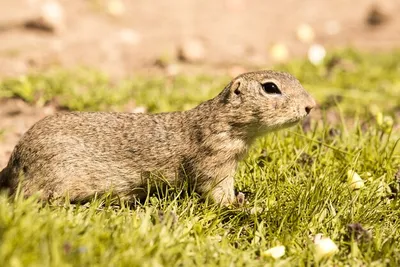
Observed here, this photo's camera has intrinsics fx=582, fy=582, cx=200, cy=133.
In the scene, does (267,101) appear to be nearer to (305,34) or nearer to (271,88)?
(271,88)

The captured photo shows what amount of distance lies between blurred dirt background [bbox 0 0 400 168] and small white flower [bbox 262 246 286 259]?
3729mm

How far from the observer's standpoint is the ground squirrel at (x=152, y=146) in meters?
4.41

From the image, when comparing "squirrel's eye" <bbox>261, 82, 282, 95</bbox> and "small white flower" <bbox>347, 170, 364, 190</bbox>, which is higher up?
"squirrel's eye" <bbox>261, 82, 282, 95</bbox>

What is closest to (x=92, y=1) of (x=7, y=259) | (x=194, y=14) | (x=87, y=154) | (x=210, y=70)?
(x=194, y=14)

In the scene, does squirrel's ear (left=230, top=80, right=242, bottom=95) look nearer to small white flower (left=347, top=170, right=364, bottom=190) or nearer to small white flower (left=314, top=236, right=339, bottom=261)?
small white flower (left=347, top=170, right=364, bottom=190)

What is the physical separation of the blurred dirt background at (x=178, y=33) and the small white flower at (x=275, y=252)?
3.73 metres

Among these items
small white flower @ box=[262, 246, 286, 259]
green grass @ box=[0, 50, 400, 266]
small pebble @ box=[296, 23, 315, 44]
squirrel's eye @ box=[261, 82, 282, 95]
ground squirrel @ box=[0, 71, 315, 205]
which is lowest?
small white flower @ box=[262, 246, 286, 259]

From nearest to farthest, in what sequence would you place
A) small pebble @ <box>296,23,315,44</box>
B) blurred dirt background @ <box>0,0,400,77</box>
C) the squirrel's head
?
the squirrel's head < blurred dirt background @ <box>0,0,400,77</box> < small pebble @ <box>296,23,315,44</box>

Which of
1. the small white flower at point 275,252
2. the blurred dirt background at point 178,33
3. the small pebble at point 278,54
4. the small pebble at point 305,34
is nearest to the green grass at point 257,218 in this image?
the small white flower at point 275,252

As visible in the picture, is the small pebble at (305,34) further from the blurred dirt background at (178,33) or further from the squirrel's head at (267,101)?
the squirrel's head at (267,101)

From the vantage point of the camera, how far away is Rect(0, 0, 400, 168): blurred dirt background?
28.5ft

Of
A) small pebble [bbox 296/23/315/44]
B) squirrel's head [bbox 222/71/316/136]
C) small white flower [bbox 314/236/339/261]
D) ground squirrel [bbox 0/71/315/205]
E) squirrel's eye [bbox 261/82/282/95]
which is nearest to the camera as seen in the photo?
small white flower [bbox 314/236/339/261]

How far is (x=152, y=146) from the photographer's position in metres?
4.65

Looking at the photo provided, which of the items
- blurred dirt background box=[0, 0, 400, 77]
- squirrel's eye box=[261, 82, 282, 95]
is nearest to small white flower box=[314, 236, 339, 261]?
squirrel's eye box=[261, 82, 282, 95]
